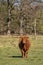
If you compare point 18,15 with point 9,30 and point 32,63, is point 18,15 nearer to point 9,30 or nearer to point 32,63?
point 9,30

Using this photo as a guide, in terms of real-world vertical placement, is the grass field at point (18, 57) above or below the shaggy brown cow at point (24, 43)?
below

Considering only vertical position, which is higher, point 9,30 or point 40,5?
point 40,5

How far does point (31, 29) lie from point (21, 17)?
2.69m

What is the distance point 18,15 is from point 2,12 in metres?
2.76

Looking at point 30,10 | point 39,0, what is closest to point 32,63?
point 30,10

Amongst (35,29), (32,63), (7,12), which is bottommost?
(35,29)

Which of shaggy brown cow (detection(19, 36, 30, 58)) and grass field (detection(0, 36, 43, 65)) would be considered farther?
shaggy brown cow (detection(19, 36, 30, 58))

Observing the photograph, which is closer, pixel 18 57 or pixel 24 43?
pixel 24 43

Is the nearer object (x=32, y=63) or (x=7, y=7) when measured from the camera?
(x=32, y=63)

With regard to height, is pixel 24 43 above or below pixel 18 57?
above

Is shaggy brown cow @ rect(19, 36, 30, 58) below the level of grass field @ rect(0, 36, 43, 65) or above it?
above

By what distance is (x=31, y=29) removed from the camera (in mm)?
49406

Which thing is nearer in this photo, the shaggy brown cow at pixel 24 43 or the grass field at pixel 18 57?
the grass field at pixel 18 57

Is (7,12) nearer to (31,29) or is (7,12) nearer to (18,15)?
(18,15)
